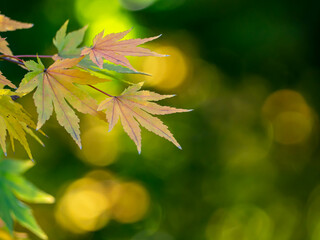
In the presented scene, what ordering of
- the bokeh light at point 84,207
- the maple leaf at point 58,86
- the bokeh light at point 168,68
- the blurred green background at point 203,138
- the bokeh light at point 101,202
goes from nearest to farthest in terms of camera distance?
the maple leaf at point 58,86, the blurred green background at point 203,138, the bokeh light at point 168,68, the bokeh light at point 84,207, the bokeh light at point 101,202

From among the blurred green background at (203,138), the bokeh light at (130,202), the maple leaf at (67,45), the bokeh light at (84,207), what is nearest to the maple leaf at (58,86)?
the maple leaf at (67,45)

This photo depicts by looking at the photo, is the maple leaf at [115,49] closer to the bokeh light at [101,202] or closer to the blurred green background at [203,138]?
the blurred green background at [203,138]

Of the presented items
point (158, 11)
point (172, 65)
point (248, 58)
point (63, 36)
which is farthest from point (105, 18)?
point (63, 36)

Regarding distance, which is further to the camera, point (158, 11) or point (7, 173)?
point (158, 11)

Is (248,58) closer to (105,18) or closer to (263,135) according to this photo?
(263,135)

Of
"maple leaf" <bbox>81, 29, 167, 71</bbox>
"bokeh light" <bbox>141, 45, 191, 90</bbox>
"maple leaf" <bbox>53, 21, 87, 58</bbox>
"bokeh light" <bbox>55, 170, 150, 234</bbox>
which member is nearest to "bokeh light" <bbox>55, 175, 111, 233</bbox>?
"bokeh light" <bbox>55, 170, 150, 234</bbox>

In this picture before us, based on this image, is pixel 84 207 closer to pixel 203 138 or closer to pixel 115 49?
pixel 203 138
